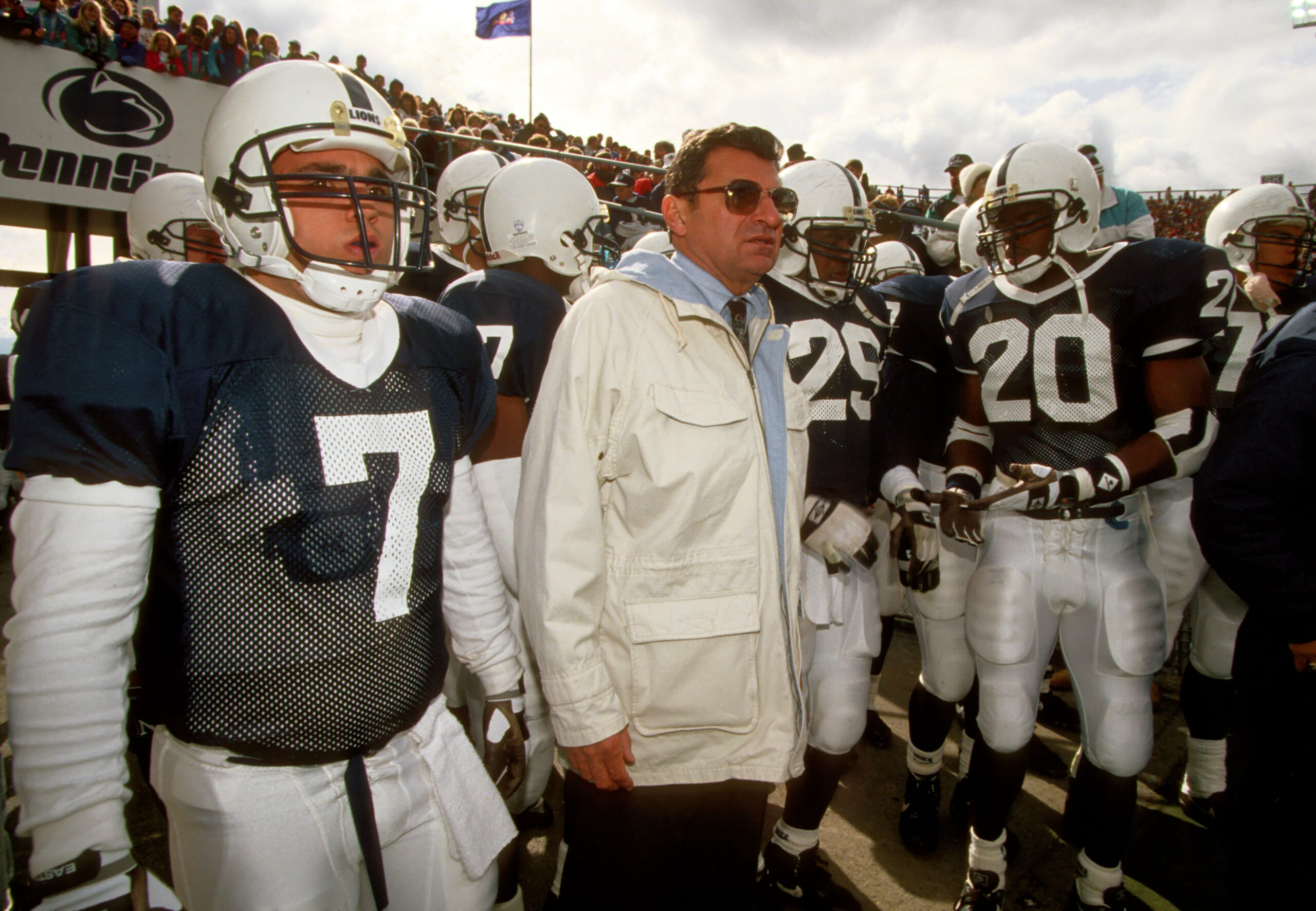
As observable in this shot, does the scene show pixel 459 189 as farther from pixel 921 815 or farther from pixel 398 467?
pixel 921 815

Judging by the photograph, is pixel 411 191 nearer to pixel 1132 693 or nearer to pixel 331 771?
pixel 331 771

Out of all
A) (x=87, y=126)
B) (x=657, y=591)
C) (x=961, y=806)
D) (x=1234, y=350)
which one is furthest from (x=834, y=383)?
(x=87, y=126)

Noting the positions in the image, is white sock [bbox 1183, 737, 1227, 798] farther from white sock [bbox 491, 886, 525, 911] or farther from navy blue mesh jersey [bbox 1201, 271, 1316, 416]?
white sock [bbox 491, 886, 525, 911]

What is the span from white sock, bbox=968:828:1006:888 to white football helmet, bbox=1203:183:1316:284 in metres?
3.20

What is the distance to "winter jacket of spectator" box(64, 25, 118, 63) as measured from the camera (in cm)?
874

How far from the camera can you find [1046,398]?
277cm

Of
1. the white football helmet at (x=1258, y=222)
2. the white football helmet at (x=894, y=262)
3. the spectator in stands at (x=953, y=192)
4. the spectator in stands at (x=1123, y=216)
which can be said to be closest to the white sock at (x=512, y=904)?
the white football helmet at (x=894, y=262)

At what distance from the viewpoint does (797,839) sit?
2727 mm

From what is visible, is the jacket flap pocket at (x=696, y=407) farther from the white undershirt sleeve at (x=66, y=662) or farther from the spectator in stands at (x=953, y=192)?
the spectator in stands at (x=953, y=192)

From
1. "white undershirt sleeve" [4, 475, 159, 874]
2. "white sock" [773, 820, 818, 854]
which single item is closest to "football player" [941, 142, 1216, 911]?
"white sock" [773, 820, 818, 854]

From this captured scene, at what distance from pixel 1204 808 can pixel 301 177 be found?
4.19m

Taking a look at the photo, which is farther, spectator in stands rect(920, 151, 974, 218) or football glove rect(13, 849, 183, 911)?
spectator in stands rect(920, 151, 974, 218)

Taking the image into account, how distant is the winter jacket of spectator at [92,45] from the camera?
874 centimetres

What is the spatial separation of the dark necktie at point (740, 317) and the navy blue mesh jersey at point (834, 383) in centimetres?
73
